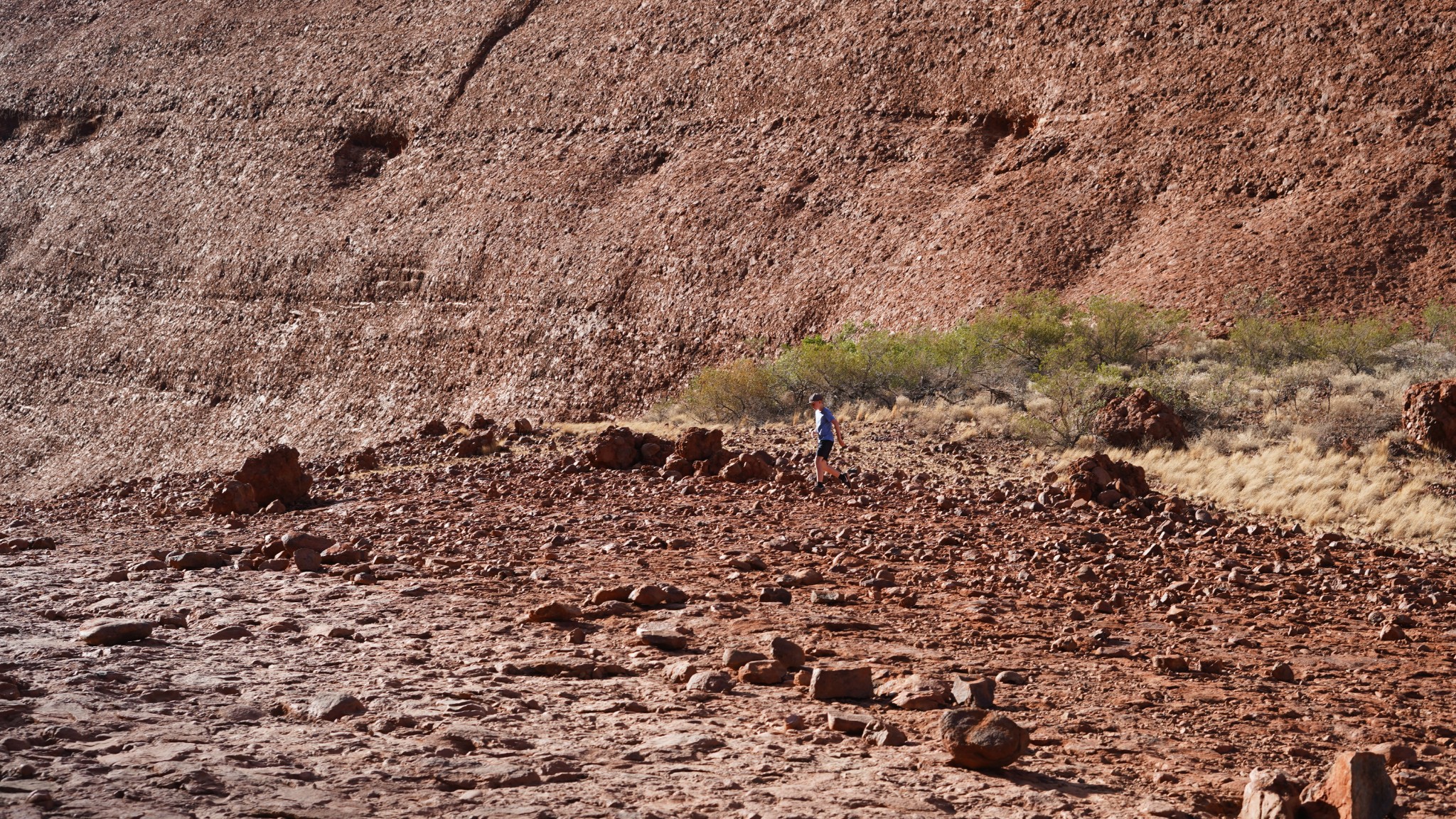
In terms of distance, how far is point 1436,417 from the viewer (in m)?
11.2

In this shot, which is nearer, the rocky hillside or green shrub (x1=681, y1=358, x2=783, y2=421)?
green shrub (x1=681, y1=358, x2=783, y2=421)

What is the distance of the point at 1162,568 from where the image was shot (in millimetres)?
7676

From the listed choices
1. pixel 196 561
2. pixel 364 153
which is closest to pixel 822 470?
pixel 196 561

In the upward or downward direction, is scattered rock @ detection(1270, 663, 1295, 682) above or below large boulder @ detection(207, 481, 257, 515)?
above

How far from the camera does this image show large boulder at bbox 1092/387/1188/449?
12.8 metres

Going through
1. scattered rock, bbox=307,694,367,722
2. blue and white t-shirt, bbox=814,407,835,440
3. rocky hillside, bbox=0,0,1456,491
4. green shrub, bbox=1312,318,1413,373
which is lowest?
scattered rock, bbox=307,694,367,722

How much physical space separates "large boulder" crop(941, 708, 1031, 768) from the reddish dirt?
6cm

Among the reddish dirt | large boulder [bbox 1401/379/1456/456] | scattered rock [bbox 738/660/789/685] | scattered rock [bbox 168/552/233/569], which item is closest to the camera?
the reddish dirt

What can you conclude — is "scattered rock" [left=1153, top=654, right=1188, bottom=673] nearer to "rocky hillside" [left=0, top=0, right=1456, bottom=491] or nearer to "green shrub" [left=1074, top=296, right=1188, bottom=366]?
"green shrub" [left=1074, top=296, right=1188, bottom=366]

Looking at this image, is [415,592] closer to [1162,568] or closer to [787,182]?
[1162,568]

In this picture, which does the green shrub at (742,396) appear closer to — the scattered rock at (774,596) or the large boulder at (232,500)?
the large boulder at (232,500)

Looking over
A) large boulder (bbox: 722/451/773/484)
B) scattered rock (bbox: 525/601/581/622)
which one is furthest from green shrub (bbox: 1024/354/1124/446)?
scattered rock (bbox: 525/601/581/622)

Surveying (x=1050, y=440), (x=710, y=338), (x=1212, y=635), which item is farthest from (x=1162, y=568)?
(x=710, y=338)

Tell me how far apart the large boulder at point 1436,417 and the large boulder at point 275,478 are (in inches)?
432
